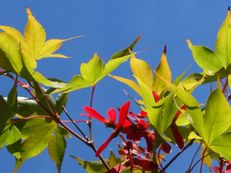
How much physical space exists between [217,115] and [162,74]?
151 millimetres

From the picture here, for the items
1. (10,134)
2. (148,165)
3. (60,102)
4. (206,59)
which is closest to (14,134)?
(10,134)

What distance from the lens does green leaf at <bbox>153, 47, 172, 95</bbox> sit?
2.49ft

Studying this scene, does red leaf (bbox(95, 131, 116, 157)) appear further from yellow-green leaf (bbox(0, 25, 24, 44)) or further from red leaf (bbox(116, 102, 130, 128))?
yellow-green leaf (bbox(0, 25, 24, 44))

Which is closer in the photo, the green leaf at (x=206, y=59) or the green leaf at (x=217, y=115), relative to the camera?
the green leaf at (x=217, y=115)

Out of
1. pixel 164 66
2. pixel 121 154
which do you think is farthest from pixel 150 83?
pixel 121 154

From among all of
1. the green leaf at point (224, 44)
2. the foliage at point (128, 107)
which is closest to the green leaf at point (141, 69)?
the foliage at point (128, 107)

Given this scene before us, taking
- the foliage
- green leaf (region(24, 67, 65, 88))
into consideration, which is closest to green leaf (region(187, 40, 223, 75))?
the foliage

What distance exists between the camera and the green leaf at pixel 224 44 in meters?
0.75

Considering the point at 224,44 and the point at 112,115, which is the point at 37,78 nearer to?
the point at 112,115

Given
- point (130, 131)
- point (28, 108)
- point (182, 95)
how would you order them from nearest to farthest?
point (182, 95)
point (130, 131)
point (28, 108)

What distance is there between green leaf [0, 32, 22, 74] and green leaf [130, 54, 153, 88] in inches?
6.6

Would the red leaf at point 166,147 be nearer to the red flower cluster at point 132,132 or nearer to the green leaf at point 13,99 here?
the red flower cluster at point 132,132

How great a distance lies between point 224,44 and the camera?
0.76m

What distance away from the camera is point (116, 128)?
729mm
